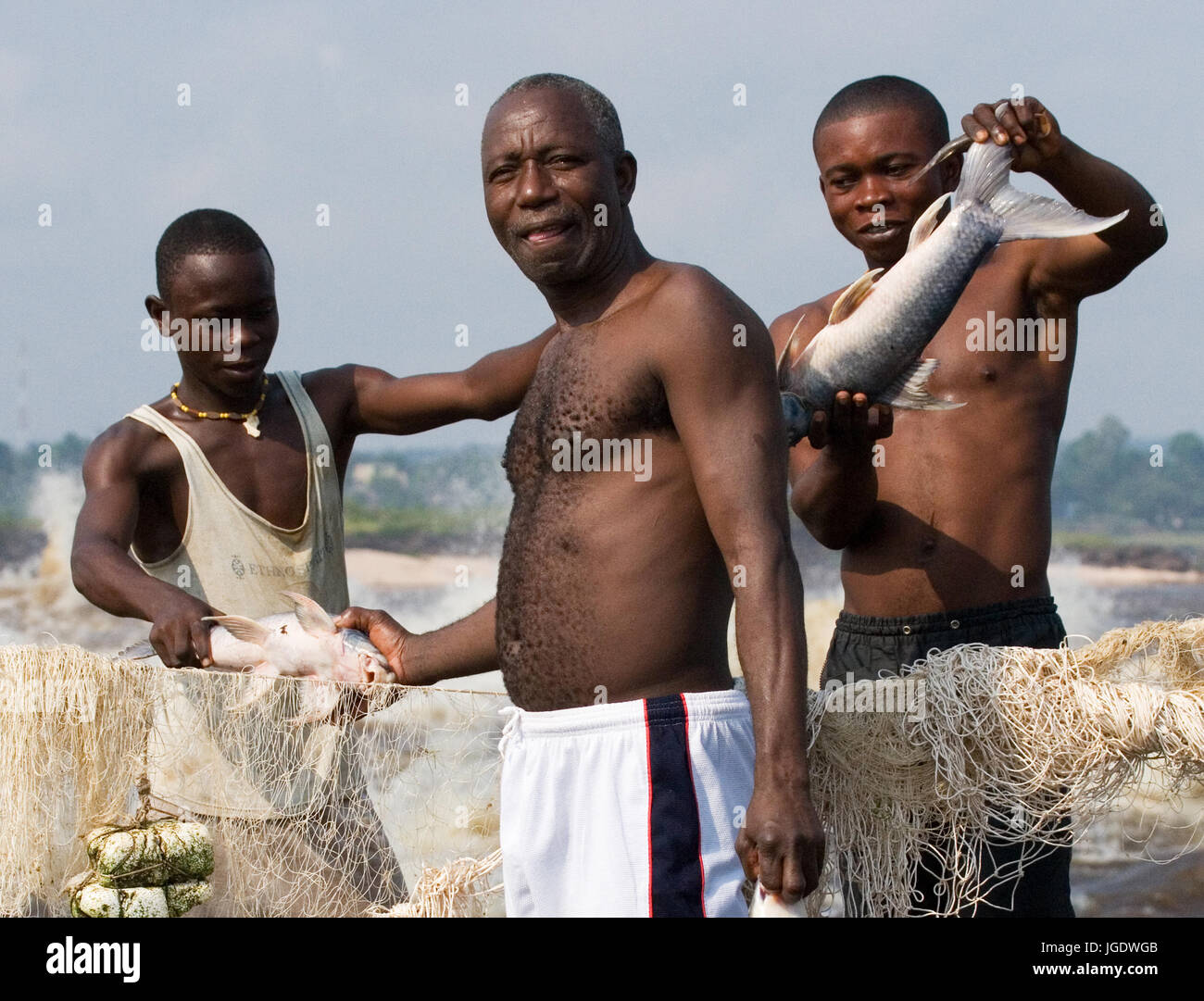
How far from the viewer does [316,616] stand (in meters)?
4.12

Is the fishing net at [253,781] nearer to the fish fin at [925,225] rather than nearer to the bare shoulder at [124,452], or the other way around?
the bare shoulder at [124,452]

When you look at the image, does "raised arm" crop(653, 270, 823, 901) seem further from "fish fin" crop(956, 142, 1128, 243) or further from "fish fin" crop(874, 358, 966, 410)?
"fish fin" crop(956, 142, 1128, 243)

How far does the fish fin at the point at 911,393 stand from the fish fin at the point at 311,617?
1.67 meters

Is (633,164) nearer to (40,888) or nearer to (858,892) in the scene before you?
(858,892)

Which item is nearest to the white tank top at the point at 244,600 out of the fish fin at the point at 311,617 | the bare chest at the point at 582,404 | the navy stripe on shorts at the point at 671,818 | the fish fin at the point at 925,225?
the fish fin at the point at 311,617

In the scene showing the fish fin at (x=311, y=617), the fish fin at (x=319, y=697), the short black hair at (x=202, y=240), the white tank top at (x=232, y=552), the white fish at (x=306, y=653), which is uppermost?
the short black hair at (x=202, y=240)

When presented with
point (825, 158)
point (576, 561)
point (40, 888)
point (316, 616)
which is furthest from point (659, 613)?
point (40, 888)

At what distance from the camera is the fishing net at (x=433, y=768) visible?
3615 mm

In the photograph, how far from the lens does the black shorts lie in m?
3.91

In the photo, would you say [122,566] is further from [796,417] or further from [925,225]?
[925,225]

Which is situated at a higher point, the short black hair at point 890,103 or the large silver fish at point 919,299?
the short black hair at point 890,103

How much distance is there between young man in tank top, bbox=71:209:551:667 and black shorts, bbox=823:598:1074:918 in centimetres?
131

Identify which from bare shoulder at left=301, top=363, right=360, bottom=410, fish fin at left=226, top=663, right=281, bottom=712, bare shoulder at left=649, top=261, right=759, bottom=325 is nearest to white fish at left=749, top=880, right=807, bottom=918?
bare shoulder at left=649, top=261, right=759, bottom=325
